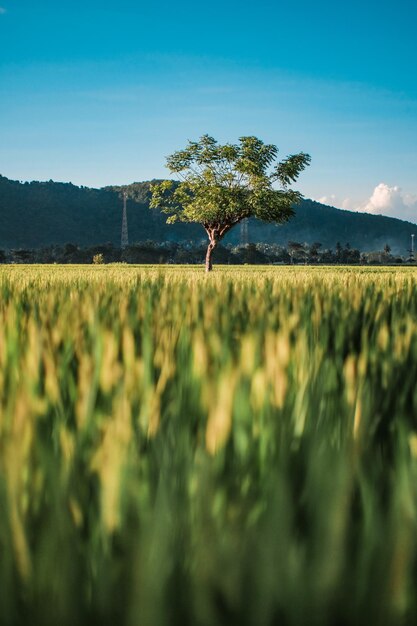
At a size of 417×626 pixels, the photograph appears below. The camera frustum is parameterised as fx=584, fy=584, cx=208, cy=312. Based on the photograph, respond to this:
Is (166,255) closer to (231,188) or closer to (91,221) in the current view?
(91,221)

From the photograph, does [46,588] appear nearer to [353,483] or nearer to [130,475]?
[130,475]

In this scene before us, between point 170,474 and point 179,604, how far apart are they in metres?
0.12

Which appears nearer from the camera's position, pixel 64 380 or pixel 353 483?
pixel 353 483

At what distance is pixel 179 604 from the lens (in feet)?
1.16

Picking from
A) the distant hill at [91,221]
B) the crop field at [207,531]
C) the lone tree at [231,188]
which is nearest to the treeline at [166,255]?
the distant hill at [91,221]

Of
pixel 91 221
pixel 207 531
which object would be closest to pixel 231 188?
pixel 207 531

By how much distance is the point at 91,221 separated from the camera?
110 m

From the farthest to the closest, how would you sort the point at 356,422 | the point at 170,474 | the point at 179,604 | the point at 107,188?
the point at 107,188 → the point at 356,422 → the point at 170,474 → the point at 179,604

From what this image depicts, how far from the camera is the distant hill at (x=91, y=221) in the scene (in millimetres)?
98938

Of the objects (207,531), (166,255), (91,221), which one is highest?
(91,221)

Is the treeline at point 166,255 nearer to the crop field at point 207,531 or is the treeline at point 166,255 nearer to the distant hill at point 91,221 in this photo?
the distant hill at point 91,221

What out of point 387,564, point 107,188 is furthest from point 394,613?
point 107,188

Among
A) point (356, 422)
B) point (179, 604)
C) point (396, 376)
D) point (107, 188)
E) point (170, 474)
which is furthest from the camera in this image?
point (107, 188)

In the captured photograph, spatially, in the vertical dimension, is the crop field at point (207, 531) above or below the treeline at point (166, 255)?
below
